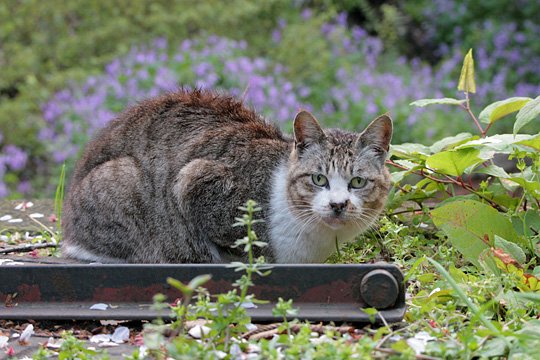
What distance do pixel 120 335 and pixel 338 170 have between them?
3.69 ft

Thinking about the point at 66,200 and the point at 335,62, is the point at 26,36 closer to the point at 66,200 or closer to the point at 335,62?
the point at 335,62

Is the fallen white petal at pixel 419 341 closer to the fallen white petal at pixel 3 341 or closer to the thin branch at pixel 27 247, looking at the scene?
the fallen white petal at pixel 3 341

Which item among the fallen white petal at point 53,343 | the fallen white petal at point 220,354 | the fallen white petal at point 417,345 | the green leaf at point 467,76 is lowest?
the fallen white petal at point 53,343

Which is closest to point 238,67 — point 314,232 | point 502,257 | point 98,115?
point 98,115

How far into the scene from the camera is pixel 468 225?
310 cm

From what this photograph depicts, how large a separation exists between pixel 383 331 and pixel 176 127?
1.52 meters

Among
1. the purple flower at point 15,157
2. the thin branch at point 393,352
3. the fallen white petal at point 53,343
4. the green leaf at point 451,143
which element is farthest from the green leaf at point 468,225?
the purple flower at point 15,157

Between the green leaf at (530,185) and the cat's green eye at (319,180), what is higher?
the cat's green eye at (319,180)

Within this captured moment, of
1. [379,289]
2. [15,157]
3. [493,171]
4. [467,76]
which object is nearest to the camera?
[379,289]

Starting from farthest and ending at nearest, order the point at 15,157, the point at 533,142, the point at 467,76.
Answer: the point at 15,157, the point at 467,76, the point at 533,142

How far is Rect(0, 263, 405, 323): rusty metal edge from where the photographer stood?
2.55 m

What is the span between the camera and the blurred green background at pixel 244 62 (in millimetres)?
7105

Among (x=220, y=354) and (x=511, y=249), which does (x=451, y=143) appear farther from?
(x=220, y=354)

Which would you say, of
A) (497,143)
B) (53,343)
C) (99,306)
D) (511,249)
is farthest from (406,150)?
(53,343)
